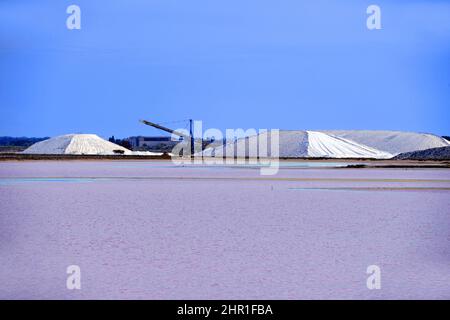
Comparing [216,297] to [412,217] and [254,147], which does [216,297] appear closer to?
[412,217]

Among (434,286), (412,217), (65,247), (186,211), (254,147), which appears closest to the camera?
(434,286)

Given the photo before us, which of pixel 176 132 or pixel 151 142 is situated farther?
pixel 151 142

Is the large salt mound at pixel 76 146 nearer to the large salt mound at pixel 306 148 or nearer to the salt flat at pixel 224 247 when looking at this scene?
the large salt mound at pixel 306 148

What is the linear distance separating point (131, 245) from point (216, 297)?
3.58 metres

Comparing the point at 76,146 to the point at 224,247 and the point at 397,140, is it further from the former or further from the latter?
the point at 224,247

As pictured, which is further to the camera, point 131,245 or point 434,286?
point 131,245

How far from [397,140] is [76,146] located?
193 feet

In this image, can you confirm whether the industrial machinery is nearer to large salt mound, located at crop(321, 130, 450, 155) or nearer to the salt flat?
large salt mound, located at crop(321, 130, 450, 155)

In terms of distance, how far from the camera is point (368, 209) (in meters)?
15.6

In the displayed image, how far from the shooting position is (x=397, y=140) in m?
135

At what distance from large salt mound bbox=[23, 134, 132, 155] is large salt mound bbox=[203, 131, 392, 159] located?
70.8 ft

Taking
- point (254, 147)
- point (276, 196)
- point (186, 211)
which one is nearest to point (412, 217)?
point (186, 211)

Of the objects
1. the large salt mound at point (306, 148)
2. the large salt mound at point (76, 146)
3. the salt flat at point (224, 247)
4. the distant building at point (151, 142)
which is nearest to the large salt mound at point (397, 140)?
the large salt mound at point (306, 148)

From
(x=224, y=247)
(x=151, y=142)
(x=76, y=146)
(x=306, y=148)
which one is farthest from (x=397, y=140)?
(x=224, y=247)
